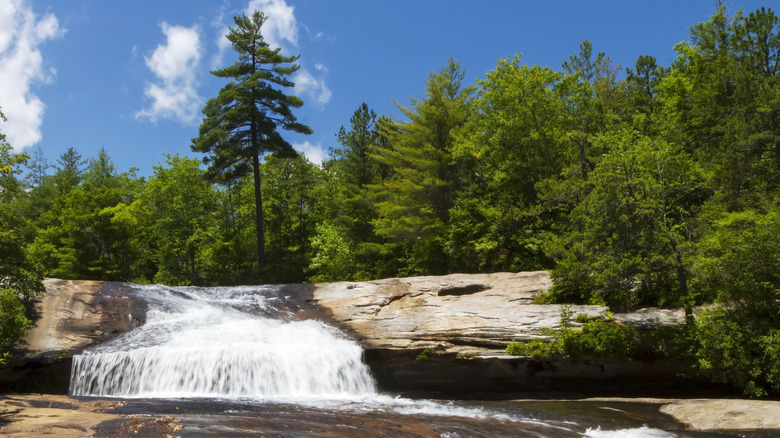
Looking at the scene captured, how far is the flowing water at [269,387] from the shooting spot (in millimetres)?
8766

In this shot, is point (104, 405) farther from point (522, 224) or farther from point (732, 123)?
point (732, 123)

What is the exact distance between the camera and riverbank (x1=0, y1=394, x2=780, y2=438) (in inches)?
304

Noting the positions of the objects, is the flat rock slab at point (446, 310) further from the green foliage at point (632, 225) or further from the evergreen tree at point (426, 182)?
the evergreen tree at point (426, 182)

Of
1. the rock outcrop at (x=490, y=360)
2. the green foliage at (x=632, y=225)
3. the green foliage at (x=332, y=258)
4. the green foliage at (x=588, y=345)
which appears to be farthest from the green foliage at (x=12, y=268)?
the green foliage at (x=332, y=258)

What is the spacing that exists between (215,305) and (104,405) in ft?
25.4

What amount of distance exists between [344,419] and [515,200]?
17.0m

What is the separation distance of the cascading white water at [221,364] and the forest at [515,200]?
2332 mm

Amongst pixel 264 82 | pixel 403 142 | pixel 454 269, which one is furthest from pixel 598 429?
pixel 264 82

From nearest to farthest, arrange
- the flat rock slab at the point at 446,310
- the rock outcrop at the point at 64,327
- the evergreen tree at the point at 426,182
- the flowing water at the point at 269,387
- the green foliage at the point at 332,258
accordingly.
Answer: the flowing water at the point at 269,387, the rock outcrop at the point at 64,327, the flat rock slab at the point at 446,310, the evergreen tree at the point at 426,182, the green foliage at the point at 332,258

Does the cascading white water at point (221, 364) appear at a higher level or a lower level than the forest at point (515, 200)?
lower

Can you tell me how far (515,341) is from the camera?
13.2m

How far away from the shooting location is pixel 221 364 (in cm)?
1248

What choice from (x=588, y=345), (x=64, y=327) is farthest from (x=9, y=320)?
(x=588, y=345)

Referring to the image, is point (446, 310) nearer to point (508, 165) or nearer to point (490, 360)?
point (490, 360)
